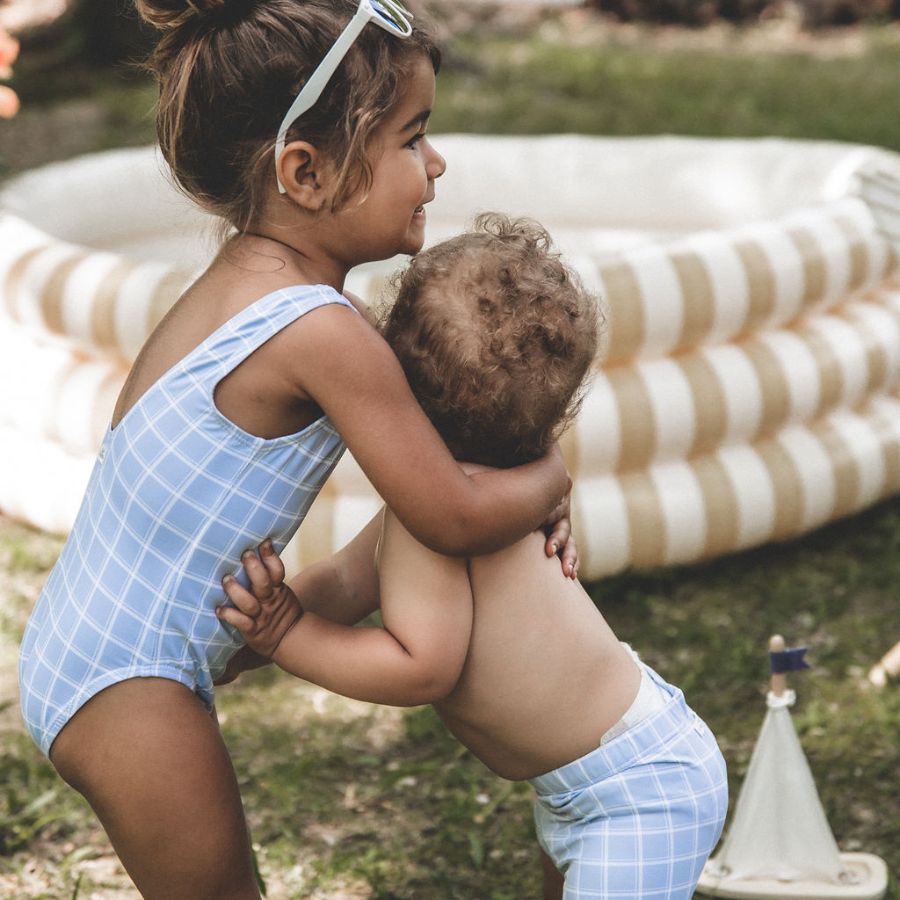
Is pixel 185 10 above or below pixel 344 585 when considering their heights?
above

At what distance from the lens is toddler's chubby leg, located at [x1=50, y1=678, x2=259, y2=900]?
4.63ft

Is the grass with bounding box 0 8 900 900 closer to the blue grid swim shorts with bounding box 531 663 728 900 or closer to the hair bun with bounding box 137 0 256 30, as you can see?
the blue grid swim shorts with bounding box 531 663 728 900

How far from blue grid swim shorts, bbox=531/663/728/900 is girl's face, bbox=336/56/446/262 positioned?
0.60 meters

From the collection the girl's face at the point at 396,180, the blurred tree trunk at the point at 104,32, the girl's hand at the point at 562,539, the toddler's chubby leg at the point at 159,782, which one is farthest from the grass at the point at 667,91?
the toddler's chubby leg at the point at 159,782

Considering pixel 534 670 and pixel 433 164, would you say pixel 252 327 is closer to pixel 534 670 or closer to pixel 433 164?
pixel 433 164

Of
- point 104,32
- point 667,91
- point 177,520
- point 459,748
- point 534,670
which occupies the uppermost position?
point 177,520

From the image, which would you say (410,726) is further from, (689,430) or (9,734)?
(689,430)

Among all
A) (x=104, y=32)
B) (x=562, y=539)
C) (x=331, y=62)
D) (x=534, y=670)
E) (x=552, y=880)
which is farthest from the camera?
(x=104, y=32)

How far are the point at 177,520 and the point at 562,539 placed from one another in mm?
447

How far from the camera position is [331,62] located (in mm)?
1360

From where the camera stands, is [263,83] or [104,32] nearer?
[263,83]

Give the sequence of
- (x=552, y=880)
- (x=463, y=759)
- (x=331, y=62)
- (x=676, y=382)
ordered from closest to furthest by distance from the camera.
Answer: (x=331, y=62) < (x=552, y=880) < (x=463, y=759) < (x=676, y=382)

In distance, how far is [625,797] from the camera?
147 cm

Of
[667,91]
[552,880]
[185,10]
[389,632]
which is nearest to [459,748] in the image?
[552,880]
